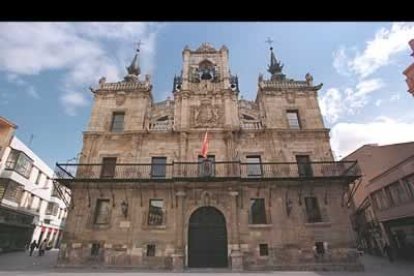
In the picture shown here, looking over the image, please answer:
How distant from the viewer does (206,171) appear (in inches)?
759

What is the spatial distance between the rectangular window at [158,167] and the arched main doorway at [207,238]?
13.3 feet

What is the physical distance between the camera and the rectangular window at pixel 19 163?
1021 inches

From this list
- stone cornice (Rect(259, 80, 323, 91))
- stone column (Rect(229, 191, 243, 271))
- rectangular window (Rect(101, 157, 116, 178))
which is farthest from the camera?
stone cornice (Rect(259, 80, 323, 91))

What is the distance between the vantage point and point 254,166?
2047cm

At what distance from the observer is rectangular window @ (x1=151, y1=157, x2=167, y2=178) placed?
66.0 ft

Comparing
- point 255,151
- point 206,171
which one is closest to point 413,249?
point 255,151

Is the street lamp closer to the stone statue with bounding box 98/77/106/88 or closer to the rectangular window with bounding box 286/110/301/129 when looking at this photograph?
the stone statue with bounding box 98/77/106/88

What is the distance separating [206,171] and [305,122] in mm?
9765

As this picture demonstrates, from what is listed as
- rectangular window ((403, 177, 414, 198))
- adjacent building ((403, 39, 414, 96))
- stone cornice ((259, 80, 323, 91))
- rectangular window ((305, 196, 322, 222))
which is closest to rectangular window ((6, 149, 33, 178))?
stone cornice ((259, 80, 323, 91))

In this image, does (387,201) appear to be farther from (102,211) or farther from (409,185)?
(102,211)

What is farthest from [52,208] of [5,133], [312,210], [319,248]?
[319,248]

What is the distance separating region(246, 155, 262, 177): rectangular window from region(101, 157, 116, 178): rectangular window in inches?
416

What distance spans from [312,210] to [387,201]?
34.1 feet
